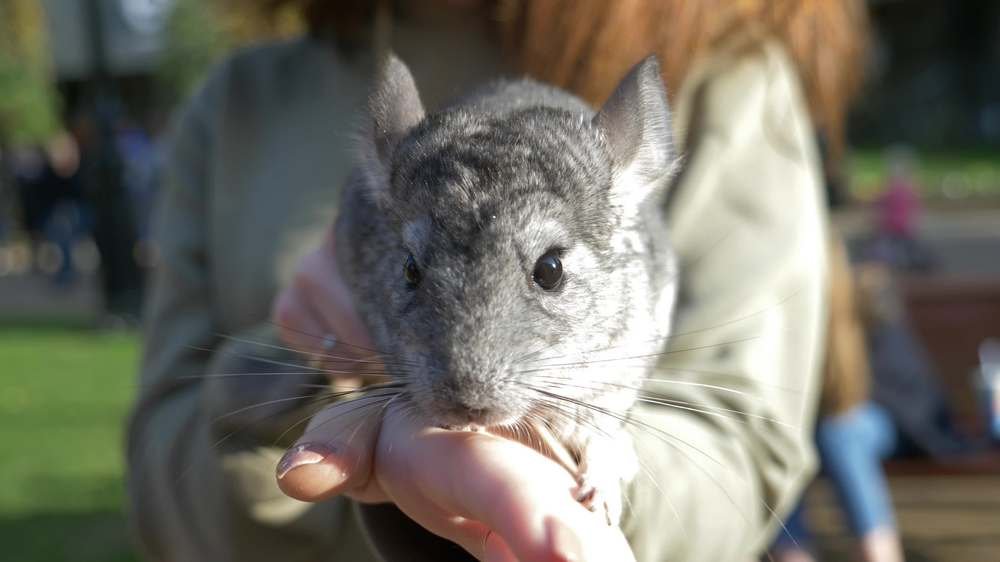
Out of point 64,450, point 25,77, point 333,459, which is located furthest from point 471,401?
point 25,77

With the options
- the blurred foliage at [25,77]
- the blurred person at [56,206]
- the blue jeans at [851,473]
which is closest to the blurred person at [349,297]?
the blue jeans at [851,473]

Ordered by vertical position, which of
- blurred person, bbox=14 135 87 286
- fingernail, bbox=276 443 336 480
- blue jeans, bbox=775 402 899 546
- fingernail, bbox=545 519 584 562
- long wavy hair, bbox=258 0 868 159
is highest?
blurred person, bbox=14 135 87 286

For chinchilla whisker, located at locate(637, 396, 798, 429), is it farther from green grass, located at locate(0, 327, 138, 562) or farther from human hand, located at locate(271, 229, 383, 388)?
green grass, located at locate(0, 327, 138, 562)

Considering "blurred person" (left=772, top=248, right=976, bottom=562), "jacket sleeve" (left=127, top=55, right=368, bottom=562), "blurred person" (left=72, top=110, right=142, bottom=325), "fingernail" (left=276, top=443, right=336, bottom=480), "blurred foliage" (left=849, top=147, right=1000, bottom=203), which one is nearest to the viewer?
"fingernail" (left=276, top=443, right=336, bottom=480)

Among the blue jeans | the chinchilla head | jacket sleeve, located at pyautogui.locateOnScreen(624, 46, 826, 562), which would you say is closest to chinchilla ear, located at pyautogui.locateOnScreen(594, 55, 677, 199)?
the chinchilla head

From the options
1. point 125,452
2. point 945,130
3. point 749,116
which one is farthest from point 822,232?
point 945,130

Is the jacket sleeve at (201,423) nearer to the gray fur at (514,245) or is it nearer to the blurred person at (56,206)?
the gray fur at (514,245)
